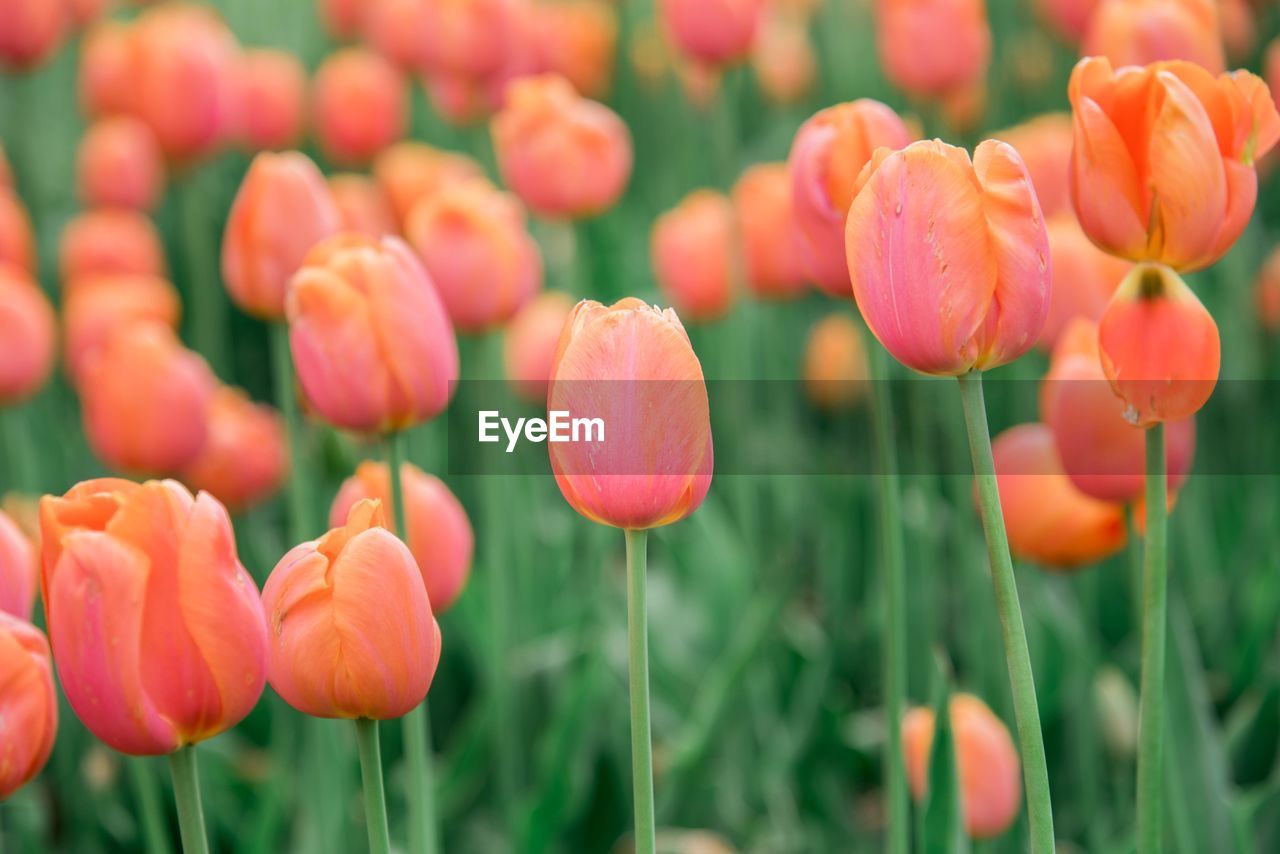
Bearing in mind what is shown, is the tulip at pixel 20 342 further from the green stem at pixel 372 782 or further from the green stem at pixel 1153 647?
the green stem at pixel 1153 647

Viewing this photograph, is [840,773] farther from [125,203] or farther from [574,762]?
A: [125,203]

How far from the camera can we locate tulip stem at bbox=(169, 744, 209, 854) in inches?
26.0

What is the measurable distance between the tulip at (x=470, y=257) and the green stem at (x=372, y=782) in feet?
2.16

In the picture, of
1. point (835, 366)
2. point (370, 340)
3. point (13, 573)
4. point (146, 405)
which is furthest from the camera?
point (835, 366)

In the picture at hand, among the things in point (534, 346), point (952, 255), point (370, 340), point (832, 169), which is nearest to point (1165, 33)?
point (832, 169)

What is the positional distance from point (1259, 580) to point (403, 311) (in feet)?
3.44

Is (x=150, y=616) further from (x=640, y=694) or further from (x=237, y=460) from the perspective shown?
(x=237, y=460)

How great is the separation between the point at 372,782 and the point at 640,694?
130 mm

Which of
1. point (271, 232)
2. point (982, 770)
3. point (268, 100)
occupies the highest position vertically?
point (268, 100)

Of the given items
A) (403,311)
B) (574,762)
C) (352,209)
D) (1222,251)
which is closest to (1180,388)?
(1222,251)

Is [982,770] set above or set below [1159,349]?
below

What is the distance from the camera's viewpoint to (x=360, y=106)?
7.74 feet

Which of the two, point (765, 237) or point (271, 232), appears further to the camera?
point (765, 237)

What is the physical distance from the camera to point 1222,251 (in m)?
0.72
